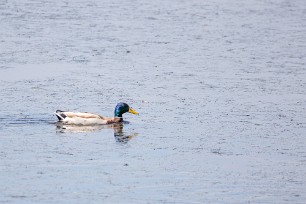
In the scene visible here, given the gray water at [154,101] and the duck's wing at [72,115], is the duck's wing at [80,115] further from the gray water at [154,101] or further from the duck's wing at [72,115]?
the gray water at [154,101]

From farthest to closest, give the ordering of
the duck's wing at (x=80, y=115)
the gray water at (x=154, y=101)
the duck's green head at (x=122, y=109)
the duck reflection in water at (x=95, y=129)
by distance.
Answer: the duck's green head at (x=122, y=109), the duck's wing at (x=80, y=115), the duck reflection in water at (x=95, y=129), the gray water at (x=154, y=101)

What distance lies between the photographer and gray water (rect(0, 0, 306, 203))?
13.6 meters

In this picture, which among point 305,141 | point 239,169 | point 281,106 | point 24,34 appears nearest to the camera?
point 239,169

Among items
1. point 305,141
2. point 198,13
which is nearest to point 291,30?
point 198,13

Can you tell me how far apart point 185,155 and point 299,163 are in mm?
1771

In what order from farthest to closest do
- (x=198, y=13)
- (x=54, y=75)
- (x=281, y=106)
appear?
(x=198, y=13) → (x=54, y=75) → (x=281, y=106)

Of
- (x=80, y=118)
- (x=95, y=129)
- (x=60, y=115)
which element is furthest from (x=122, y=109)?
(x=60, y=115)

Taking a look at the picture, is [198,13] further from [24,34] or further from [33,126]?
[33,126]

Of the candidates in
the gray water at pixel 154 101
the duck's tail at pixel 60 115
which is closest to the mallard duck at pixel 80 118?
the duck's tail at pixel 60 115

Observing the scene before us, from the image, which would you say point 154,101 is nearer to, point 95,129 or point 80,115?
point 95,129

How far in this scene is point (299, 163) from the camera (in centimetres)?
1508

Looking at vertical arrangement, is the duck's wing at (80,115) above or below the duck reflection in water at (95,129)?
above

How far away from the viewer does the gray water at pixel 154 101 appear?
537 inches

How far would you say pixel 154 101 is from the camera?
1955 cm
